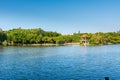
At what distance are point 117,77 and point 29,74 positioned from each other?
908cm

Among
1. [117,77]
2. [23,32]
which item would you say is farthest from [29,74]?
[23,32]

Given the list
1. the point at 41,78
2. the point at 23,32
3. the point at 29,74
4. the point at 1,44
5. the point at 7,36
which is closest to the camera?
the point at 41,78

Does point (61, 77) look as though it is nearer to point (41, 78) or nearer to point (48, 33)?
point (41, 78)

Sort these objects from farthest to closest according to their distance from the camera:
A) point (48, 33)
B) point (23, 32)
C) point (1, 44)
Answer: point (48, 33) < point (23, 32) < point (1, 44)

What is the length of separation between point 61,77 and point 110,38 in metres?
116

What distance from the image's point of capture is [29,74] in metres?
28.6

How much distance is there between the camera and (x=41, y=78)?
2620 centimetres

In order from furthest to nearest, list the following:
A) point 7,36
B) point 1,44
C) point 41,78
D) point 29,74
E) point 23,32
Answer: point 23,32 → point 7,36 → point 1,44 → point 29,74 → point 41,78

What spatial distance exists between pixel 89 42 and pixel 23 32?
109 ft

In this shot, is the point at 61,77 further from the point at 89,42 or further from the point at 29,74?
the point at 89,42

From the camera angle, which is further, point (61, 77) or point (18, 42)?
point (18, 42)

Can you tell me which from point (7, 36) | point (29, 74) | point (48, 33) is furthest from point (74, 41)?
point (29, 74)

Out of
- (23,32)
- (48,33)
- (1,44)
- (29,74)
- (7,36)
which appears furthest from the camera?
(48,33)

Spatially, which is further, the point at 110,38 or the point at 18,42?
the point at 110,38
